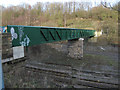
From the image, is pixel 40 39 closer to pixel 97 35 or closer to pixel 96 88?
pixel 96 88

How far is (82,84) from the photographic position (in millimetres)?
8828

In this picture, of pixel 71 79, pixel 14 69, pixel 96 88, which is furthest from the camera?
pixel 71 79

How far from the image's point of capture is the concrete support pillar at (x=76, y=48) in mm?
17047

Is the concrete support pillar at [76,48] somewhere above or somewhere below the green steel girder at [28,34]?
below

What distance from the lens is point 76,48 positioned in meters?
17.3

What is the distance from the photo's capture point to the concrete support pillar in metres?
17.0

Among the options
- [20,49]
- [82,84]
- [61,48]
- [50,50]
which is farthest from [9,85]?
[61,48]

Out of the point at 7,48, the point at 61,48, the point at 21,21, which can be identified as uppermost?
the point at 21,21

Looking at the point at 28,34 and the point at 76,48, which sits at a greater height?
the point at 28,34

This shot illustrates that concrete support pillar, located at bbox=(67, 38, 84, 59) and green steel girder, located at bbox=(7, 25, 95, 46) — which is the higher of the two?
green steel girder, located at bbox=(7, 25, 95, 46)

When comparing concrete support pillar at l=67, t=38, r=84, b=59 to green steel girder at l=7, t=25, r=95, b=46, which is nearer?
green steel girder at l=7, t=25, r=95, b=46

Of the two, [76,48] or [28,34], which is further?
[76,48]

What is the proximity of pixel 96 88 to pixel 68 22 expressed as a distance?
1619 inches

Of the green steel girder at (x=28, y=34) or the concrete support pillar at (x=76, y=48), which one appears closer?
the green steel girder at (x=28, y=34)
